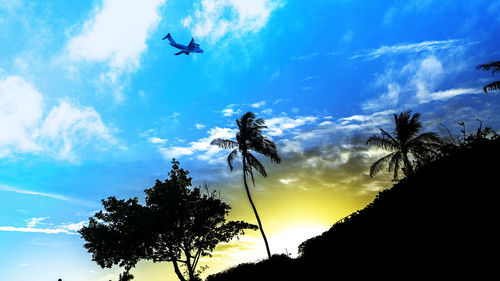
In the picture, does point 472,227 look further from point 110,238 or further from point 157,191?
point 110,238

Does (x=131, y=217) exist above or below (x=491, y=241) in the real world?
above

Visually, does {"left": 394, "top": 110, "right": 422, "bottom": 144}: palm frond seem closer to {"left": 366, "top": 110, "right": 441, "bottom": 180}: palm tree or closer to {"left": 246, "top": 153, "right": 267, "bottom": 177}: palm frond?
{"left": 366, "top": 110, "right": 441, "bottom": 180}: palm tree

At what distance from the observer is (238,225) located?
2436cm

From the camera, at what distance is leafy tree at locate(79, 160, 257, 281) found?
21156 millimetres

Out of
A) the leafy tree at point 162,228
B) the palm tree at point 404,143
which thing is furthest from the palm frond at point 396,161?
the leafy tree at point 162,228

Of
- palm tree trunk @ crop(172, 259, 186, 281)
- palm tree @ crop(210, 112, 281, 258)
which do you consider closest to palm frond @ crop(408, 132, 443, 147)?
palm tree @ crop(210, 112, 281, 258)

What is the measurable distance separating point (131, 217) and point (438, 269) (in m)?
22.1

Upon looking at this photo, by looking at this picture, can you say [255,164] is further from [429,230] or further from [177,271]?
[429,230]

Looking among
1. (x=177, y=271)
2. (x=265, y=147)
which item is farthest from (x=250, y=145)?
(x=177, y=271)

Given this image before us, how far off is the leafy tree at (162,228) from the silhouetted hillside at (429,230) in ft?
25.7

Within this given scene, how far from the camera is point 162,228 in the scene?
2142cm

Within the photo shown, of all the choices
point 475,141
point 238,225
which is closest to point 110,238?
point 238,225

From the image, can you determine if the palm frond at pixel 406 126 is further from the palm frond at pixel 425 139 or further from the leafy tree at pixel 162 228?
the leafy tree at pixel 162 228

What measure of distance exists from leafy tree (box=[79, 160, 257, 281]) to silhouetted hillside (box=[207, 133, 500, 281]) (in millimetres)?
7830
